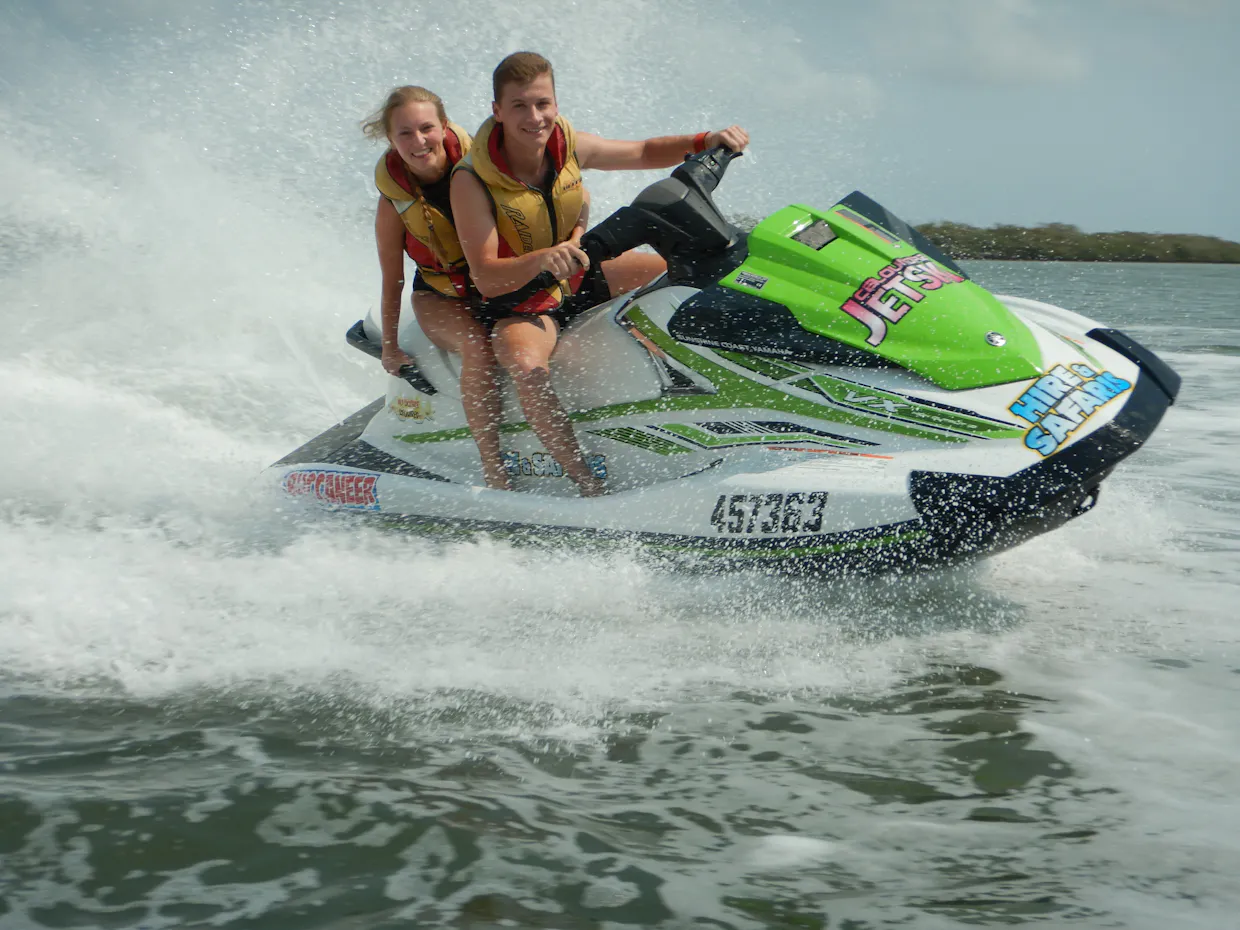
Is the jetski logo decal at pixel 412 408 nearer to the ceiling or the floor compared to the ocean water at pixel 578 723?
nearer to the ceiling

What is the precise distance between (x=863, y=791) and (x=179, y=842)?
53.9 inches

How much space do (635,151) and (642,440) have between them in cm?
111

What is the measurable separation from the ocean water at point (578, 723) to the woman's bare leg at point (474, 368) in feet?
0.97

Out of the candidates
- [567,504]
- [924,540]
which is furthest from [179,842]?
[924,540]

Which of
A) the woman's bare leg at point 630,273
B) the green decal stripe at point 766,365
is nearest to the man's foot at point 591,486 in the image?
the green decal stripe at point 766,365

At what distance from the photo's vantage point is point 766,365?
339 centimetres

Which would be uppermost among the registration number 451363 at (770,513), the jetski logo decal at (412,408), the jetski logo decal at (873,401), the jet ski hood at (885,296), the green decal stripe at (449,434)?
the jet ski hood at (885,296)

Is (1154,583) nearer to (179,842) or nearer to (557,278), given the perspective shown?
(557,278)

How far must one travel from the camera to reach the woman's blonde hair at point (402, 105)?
11.7 feet

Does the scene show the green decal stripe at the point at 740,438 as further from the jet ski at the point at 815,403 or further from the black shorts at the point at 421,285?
the black shorts at the point at 421,285

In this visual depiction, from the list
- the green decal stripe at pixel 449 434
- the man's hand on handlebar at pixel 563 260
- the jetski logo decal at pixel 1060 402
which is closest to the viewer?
the jetski logo decal at pixel 1060 402

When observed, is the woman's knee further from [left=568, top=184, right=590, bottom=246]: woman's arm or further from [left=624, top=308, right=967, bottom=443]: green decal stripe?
[left=568, top=184, right=590, bottom=246]: woman's arm

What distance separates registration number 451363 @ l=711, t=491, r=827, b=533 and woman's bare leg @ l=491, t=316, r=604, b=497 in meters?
0.54

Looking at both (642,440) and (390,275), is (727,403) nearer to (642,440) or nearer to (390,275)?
(642,440)
